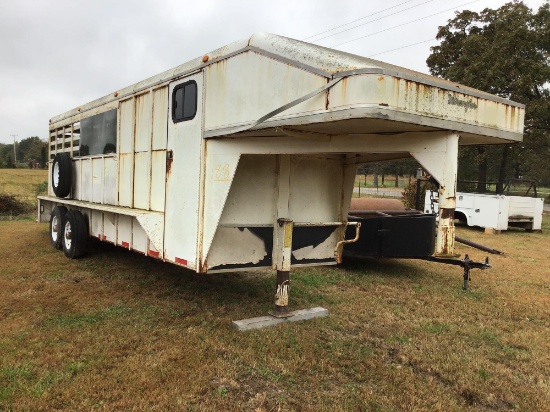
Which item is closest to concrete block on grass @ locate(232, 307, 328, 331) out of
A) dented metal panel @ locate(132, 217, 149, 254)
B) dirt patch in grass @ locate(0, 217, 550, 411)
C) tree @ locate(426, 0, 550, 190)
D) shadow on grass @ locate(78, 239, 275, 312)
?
dirt patch in grass @ locate(0, 217, 550, 411)

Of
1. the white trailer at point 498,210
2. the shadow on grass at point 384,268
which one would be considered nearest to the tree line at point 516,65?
the white trailer at point 498,210

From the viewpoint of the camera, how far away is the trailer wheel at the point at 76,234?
7.64m

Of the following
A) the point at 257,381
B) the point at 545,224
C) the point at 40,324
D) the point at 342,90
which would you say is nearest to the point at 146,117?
the point at 40,324

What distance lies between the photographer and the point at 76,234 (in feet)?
25.0

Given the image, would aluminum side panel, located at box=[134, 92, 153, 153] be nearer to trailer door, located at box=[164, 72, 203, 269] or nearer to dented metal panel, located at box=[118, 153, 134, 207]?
dented metal panel, located at box=[118, 153, 134, 207]

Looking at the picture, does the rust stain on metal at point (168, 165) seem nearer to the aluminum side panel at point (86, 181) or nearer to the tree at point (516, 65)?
the aluminum side panel at point (86, 181)

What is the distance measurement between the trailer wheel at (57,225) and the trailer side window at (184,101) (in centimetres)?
434

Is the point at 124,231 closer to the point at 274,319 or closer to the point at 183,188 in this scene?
the point at 183,188

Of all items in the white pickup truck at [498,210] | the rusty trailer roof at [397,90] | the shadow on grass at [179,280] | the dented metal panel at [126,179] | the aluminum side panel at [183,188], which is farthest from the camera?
the white pickup truck at [498,210]

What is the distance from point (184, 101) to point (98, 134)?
2.78m

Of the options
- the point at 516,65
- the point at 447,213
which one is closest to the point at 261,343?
the point at 447,213

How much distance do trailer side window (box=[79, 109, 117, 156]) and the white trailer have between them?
32.9ft

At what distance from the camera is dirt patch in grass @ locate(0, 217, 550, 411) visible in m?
3.39

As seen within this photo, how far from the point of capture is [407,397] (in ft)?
11.2
